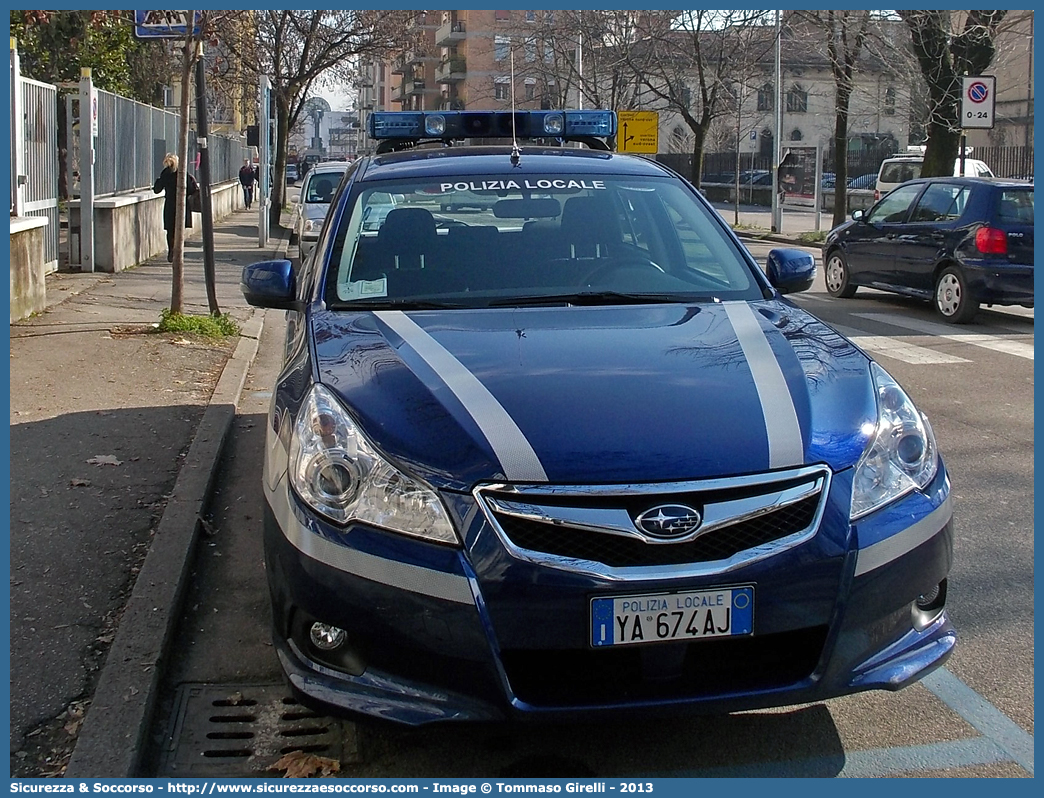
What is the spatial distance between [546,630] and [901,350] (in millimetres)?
8996

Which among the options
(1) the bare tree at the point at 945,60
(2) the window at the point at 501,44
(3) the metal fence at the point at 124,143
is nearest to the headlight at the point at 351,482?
(3) the metal fence at the point at 124,143

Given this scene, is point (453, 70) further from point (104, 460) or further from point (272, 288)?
point (272, 288)

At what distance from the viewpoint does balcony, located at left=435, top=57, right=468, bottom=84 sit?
339 ft

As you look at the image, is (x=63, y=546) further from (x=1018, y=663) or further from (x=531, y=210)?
(x=1018, y=663)

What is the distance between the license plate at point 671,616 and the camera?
119 inches

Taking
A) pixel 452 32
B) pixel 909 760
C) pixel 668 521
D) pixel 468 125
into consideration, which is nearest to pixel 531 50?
pixel 468 125

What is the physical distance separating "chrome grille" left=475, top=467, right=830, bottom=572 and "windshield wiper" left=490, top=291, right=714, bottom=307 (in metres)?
1.54

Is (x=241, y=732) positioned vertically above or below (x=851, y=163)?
below

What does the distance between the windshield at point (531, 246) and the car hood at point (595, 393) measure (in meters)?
0.35

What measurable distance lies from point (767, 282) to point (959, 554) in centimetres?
152

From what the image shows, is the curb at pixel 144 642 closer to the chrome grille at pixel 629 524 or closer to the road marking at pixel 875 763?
the chrome grille at pixel 629 524

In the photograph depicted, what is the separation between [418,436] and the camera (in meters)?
3.27

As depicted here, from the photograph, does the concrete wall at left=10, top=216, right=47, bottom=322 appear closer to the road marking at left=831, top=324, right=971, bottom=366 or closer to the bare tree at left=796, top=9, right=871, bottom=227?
the road marking at left=831, top=324, right=971, bottom=366

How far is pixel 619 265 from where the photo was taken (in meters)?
4.86
